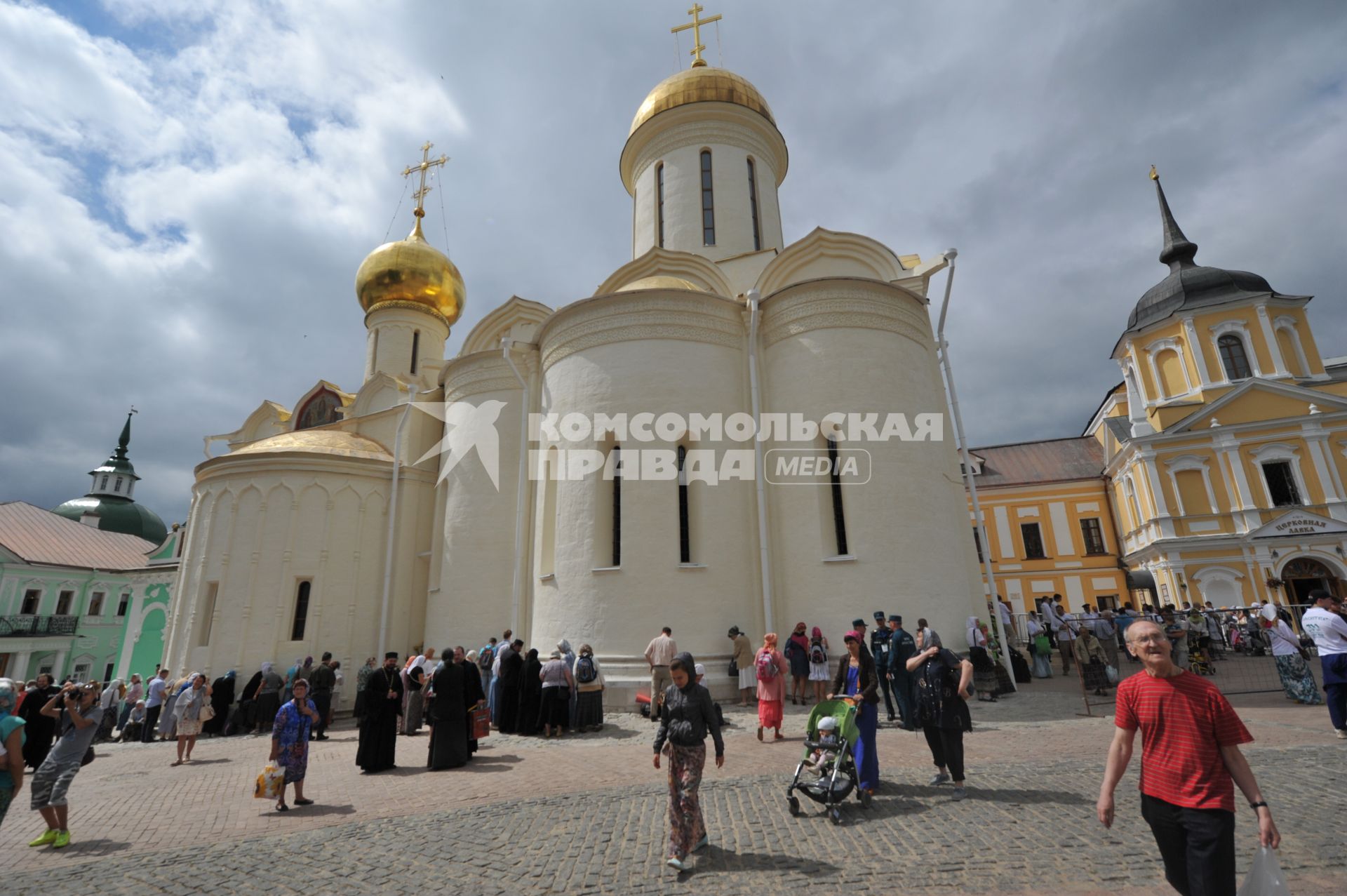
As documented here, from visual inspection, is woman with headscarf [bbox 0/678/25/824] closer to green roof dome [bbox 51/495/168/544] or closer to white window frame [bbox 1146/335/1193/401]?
white window frame [bbox 1146/335/1193/401]

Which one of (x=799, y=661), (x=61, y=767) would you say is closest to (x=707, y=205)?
(x=799, y=661)

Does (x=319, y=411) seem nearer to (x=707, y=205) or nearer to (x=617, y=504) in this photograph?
(x=707, y=205)

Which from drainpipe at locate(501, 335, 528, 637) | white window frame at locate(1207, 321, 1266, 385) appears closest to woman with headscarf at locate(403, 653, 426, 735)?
drainpipe at locate(501, 335, 528, 637)

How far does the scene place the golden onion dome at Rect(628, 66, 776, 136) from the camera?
17719 mm

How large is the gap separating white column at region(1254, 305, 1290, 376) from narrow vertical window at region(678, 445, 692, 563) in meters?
24.6

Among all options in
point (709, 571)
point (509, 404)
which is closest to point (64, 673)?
point (509, 404)

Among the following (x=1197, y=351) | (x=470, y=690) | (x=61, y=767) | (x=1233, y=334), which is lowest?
(x=61, y=767)

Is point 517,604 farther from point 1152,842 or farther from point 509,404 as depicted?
point 1152,842

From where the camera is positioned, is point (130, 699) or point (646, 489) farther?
point (130, 699)

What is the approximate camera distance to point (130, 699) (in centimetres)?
1327

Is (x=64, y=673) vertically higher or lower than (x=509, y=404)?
lower

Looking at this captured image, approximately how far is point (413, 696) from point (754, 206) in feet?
47.2

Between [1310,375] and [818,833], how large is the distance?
30.1 metres

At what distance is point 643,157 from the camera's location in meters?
18.6
